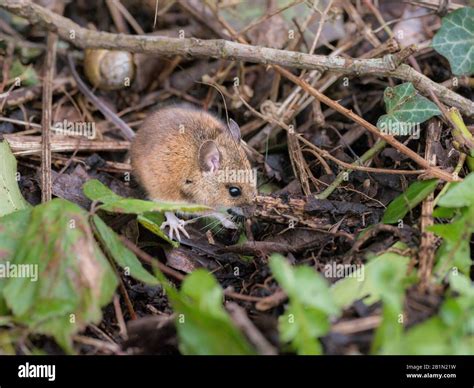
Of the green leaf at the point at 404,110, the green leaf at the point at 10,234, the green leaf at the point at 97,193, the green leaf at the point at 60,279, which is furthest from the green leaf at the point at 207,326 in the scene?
the green leaf at the point at 404,110

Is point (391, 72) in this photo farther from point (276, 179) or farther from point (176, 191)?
point (176, 191)

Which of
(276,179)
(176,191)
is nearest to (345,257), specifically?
(276,179)

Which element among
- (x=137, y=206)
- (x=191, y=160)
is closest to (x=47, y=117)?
(x=191, y=160)

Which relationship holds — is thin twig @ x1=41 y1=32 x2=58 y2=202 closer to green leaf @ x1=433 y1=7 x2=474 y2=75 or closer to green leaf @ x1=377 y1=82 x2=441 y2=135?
green leaf @ x1=377 y1=82 x2=441 y2=135

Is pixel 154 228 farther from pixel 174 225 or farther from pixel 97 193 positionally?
pixel 174 225

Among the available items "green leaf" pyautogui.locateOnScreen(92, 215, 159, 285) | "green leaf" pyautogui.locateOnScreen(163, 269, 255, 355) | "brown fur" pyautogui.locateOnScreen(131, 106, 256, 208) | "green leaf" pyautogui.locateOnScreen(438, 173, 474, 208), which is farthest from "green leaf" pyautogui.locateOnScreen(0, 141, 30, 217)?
"green leaf" pyautogui.locateOnScreen(438, 173, 474, 208)
